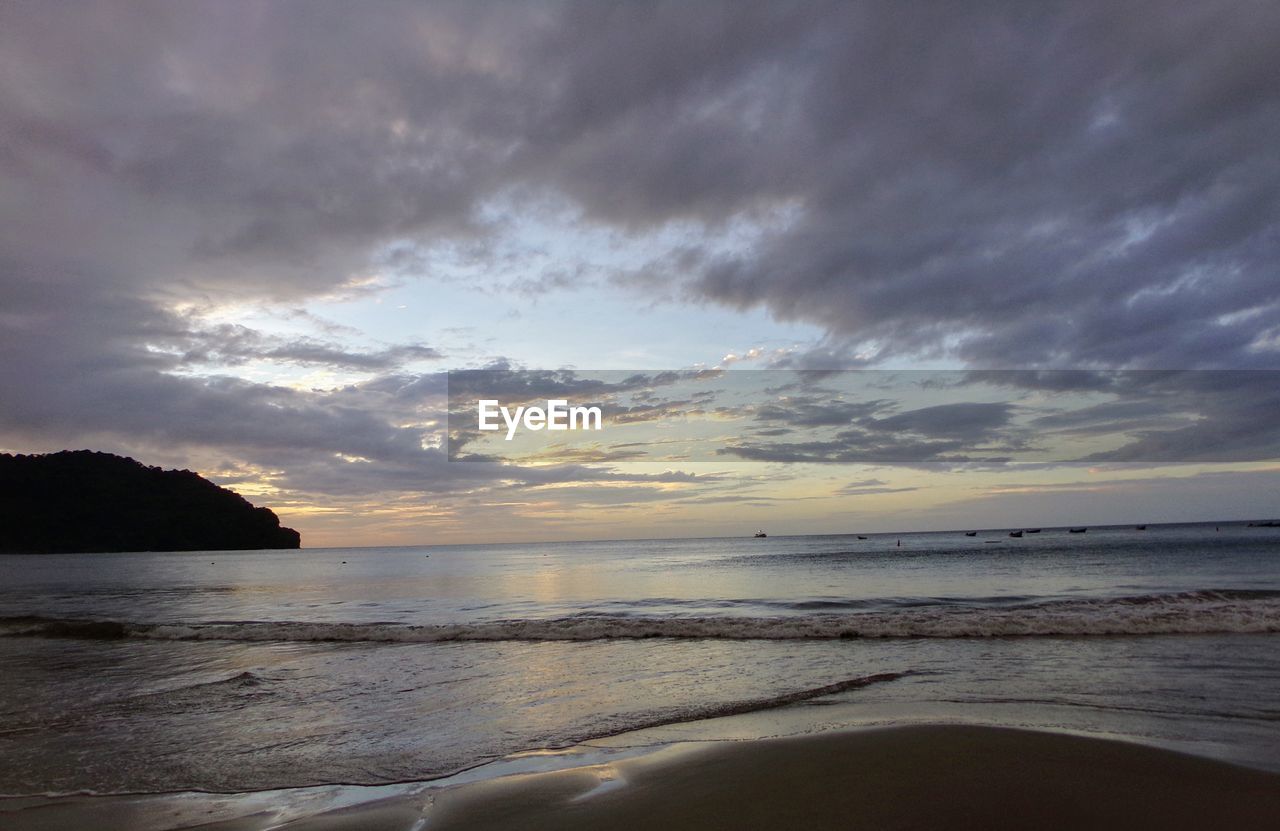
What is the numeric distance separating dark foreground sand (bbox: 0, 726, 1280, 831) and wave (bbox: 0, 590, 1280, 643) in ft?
34.4

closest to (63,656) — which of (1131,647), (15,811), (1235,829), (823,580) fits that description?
(15,811)

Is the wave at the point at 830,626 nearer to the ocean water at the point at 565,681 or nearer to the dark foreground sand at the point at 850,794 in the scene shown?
the ocean water at the point at 565,681

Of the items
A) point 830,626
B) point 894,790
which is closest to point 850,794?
point 894,790

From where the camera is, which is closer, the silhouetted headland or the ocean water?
the ocean water

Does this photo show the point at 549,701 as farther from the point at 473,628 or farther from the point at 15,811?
the point at 473,628

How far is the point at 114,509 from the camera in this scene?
6068 inches

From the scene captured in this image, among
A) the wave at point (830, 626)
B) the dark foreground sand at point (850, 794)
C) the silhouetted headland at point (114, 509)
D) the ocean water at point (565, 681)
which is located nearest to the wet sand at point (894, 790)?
the dark foreground sand at point (850, 794)

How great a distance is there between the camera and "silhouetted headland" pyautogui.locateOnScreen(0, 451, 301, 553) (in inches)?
5689

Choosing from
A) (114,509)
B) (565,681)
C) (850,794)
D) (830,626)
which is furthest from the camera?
(114,509)

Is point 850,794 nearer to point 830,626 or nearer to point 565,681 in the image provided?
point 565,681

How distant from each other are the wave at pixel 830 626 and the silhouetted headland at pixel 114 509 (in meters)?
160

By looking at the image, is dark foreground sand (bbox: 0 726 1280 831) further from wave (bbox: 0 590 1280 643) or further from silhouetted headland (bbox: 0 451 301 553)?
silhouetted headland (bbox: 0 451 301 553)

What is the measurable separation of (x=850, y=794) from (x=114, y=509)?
195 m

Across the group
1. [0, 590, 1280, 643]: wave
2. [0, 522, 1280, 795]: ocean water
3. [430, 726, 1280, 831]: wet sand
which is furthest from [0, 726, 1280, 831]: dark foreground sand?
[0, 590, 1280, 643]: wave
